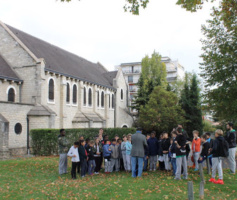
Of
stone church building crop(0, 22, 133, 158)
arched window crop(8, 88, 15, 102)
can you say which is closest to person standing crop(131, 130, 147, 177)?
stone church building crop(0, 22, 133, 158)

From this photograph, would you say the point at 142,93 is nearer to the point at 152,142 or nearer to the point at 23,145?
the point at 23,145

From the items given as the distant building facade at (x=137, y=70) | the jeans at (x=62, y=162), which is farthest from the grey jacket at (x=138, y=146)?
the distant building facade at (x=137, y=70)

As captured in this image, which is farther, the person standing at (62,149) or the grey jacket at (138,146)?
the person standing at (62,149)

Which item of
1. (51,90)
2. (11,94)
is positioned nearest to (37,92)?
(51,90)

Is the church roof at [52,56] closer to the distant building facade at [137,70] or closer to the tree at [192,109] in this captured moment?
the tree at [192,109]

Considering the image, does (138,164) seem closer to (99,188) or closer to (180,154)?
(180,154)

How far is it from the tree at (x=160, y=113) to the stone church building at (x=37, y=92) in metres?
6.26

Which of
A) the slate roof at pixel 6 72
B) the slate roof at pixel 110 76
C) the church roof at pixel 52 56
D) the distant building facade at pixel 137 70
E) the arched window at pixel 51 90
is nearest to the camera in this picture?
the slate roof at pixel 6 72

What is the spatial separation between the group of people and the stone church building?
10637mm

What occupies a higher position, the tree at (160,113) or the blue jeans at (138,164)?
the tree at (160,113)

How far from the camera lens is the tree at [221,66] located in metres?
15.8

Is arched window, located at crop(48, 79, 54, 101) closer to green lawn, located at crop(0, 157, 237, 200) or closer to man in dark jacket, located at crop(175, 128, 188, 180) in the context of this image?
green lawn, located at crop(0, 157, 237, 200)

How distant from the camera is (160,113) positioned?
32.9 metres

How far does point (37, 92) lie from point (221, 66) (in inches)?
673
